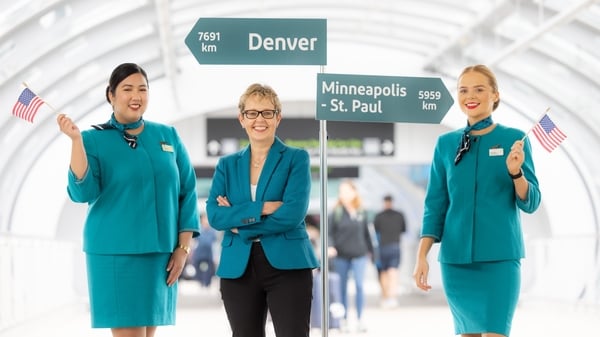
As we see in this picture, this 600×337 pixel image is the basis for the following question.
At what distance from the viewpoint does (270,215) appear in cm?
454

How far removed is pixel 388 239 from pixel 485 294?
39.0ft

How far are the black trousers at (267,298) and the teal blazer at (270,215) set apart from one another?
0.14 feet

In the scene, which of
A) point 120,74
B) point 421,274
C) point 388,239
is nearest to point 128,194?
point 120,74

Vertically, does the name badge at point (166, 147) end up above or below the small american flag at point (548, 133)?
below

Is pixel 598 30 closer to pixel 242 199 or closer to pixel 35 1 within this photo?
pixel 35 1

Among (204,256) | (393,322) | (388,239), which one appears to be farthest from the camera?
(204,256)

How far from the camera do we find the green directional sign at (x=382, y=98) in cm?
509

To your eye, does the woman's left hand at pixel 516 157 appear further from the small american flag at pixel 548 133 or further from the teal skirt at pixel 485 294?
the small american flag at pixel 548 133

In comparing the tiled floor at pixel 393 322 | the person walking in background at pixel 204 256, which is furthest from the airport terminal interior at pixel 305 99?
the person walking in background at pixel 204 256

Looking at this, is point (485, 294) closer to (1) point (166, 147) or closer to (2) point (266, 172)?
(2) point (266, 172)

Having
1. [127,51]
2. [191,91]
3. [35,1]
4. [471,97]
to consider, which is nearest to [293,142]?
[191,91]

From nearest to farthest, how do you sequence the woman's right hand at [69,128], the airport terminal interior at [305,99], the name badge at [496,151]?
the woman's right hand at [69,128] < the name badge at [496,151] < the airport terminal interior at [305,99]

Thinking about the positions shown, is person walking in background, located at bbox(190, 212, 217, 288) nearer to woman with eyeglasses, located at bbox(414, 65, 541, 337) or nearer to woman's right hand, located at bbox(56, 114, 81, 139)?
woman with eyeglasses, located at bbox(414, 65, 541, 337)

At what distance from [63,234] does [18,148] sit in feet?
17.2
